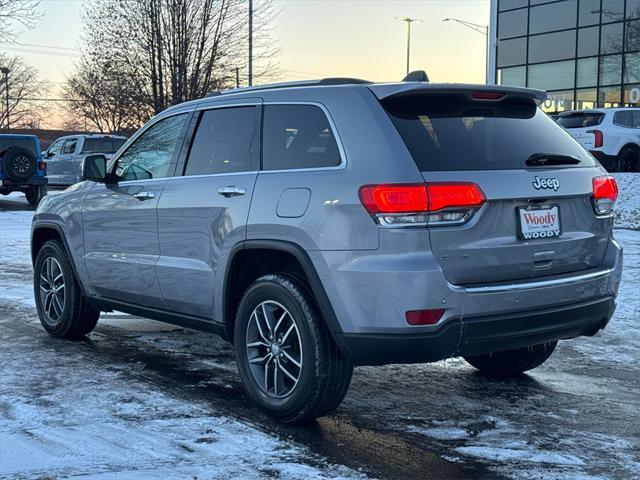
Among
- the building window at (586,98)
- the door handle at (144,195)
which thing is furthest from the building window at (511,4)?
the door handle at (144,195)

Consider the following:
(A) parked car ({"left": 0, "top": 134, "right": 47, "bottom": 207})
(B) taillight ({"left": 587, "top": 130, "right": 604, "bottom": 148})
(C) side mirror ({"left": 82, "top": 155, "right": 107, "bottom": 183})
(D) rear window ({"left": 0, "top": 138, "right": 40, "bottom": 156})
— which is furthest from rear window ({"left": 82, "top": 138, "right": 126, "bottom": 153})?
(C) side mirror ({"left": 82, "top": 155, "right": 107, "bottom": 183})

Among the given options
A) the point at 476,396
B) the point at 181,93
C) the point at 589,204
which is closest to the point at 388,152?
the point at 589,204

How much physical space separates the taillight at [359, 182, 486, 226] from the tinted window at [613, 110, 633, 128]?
49.1 feet

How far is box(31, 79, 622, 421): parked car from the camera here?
3795mm

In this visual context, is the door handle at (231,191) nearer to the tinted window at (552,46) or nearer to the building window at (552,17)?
the tinted window at (552,46)

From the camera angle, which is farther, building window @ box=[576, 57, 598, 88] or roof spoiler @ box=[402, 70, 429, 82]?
building window @ box=[576, 57, 598, 88]

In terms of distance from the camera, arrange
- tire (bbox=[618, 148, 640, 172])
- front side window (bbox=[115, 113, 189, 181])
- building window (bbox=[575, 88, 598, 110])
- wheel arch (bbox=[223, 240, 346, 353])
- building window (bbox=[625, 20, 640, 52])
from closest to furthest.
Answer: wheel arch (bbox=[223, 240, 346, 353]) → front side window (bbox=[115, 113, 189, 181]) → tire (bbox=[618, 148, 640, 172]) → building window (bbox=[625, 20, 640, 52]) → building window (bbox=[575, 88, 598, 110])

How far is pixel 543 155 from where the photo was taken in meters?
4.29

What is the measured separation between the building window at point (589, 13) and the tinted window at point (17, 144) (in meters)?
22.6

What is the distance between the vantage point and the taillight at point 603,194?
174 inches

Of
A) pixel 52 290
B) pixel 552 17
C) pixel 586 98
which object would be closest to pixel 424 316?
pixel 52 290

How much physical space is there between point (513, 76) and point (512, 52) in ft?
3.40

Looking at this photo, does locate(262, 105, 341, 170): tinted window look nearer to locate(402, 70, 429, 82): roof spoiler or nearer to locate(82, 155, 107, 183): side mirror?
locate(402, 70, 429, 82): roof spoiler

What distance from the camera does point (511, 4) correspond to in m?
35.8
